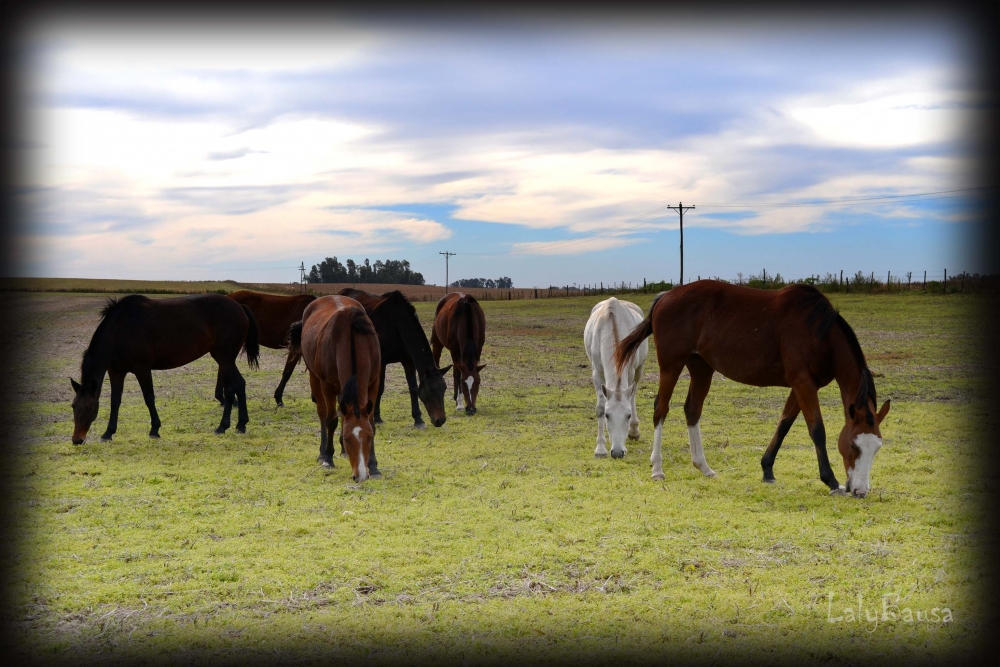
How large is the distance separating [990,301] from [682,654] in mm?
1671

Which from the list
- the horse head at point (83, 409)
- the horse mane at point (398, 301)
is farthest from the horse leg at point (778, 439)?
the horse head at point (83, 409)

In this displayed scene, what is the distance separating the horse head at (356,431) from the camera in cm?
767

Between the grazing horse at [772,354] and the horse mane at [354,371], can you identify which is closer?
the grazing horse at [772,354]

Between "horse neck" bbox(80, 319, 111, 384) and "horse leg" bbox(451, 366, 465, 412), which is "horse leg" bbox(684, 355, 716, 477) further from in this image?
"horse neck" bbox(80, 319, 111, 384)

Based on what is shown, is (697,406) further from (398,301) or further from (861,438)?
(398,301)

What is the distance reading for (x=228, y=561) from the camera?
533cm

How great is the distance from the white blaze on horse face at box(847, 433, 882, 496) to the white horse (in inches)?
104

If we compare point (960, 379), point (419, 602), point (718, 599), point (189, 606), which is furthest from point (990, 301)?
point (960, 379)

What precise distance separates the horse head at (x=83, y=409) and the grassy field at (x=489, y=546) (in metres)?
0.21

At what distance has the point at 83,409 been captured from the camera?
949 cm

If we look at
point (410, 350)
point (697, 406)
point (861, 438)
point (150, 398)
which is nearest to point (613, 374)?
point (697, 406)

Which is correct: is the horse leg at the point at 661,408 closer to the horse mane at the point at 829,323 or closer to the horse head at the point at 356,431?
the horse mane at the point at 829,323

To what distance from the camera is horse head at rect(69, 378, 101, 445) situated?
947cm

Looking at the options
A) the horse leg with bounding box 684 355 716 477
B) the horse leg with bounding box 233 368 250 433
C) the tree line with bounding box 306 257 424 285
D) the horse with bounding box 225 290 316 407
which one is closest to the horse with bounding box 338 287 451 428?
the horse leg with bounding box 233 368 250 433
